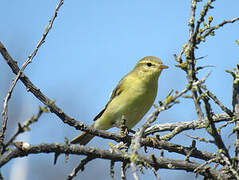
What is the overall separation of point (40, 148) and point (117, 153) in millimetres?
797

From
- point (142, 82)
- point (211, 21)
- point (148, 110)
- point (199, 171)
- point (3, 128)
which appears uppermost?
point (142, 82)

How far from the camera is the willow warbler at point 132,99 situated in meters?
5.81

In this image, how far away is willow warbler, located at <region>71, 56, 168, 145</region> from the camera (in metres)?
5.81

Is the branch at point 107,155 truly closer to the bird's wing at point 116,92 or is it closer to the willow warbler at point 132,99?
the willow warbler at point 132,99

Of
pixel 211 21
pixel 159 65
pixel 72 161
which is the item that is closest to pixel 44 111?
pixel 211 21

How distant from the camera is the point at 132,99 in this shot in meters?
5.84

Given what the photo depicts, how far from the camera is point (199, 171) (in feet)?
9.81

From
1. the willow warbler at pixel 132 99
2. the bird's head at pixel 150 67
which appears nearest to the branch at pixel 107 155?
the willow warbler at pixel 132 99

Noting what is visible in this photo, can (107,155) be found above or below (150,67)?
below

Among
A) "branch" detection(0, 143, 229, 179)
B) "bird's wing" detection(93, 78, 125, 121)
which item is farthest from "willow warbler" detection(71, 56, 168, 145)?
"branch" detection(0, 143, 229, 179)

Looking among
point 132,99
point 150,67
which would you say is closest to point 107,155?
point 132,99

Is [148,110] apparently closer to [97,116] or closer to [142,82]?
[142,82]

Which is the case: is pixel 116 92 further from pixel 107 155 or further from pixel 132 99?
pixel 107 155

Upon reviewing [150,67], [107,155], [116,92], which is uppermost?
[150,67]
